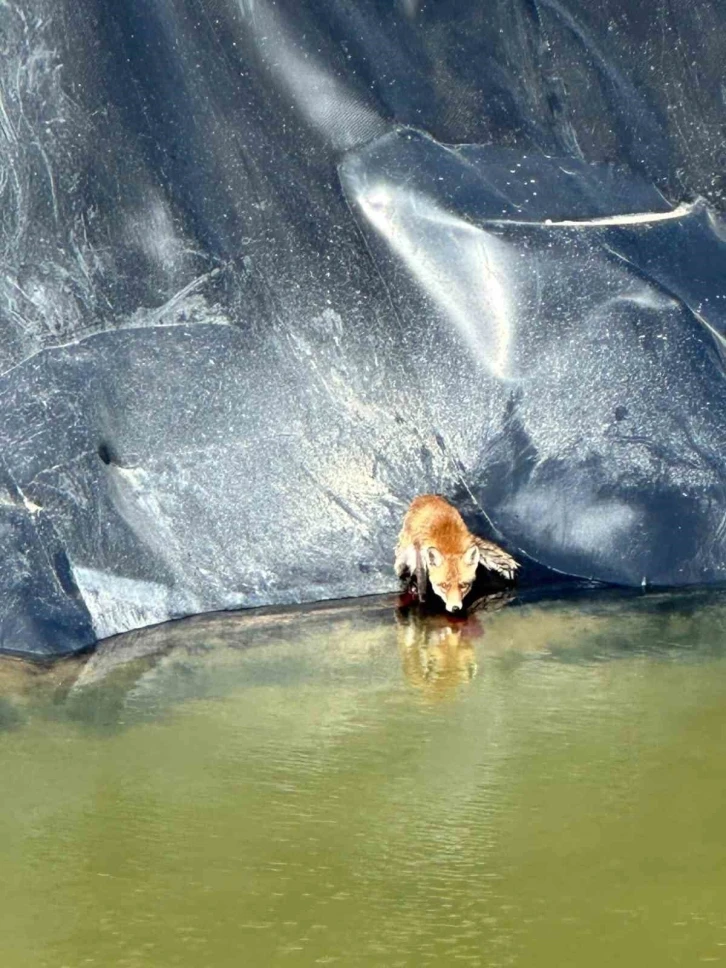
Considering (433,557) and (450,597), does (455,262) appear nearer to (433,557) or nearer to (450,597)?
(433,557)

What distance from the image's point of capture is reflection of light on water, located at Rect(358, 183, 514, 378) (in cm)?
684

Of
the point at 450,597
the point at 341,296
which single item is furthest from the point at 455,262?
the point at 450,597

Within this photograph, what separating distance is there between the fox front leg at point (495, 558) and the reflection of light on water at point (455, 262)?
77cm

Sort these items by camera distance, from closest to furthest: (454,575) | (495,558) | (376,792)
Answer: (376,792) → (454,575) → (495,558)

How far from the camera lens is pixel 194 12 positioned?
6578mm

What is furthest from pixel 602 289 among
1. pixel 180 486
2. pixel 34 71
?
pixel 34 71

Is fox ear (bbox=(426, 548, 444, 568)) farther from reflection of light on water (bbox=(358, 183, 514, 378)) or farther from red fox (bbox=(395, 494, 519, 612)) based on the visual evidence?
reflection of light on water (bbox=(358, 183, 514, 378))

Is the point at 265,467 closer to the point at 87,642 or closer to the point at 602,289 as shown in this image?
the point at 87,642

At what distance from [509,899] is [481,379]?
308 centimetres

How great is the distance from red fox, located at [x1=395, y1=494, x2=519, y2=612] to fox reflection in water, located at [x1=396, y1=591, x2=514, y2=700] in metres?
0.09

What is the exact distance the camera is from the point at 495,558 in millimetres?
6984

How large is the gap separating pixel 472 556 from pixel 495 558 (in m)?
0.17

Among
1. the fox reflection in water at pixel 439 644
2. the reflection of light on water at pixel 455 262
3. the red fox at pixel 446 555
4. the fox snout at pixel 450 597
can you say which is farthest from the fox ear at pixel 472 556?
the reflection of light on water at pixel 455 262

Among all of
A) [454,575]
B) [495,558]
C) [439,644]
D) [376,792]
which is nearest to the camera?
[376,792]
